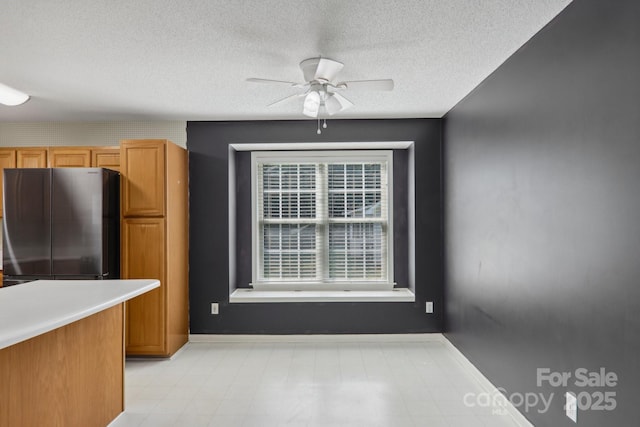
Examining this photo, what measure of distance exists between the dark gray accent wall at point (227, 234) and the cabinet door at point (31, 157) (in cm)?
144

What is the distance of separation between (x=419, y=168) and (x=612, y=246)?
2.91 meters

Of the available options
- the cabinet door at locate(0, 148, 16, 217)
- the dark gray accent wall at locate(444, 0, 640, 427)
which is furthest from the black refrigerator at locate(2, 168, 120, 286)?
the dark gray accent wall at locate(444, 0, 640, 427)

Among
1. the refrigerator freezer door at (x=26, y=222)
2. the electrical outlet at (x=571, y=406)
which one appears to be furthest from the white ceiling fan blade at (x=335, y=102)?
the refrigerator freezer door at (x=26, y=222)

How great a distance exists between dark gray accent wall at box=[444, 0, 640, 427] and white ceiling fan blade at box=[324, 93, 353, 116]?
3.67ft

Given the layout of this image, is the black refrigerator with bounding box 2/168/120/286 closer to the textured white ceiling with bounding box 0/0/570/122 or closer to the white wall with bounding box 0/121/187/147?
the textured white ceiling with bounding box 0/0/570/122

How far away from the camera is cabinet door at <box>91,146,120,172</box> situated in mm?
4266

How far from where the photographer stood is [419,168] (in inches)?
→ 184

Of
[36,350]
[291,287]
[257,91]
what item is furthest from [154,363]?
[257,91]

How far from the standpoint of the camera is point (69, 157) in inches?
169

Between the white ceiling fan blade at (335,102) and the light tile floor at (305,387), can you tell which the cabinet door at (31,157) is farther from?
the white ceiling fan blade at (335,102)

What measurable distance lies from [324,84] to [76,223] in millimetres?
2611

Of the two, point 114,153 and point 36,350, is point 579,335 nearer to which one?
point 36,350

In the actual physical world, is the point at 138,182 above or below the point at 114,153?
below

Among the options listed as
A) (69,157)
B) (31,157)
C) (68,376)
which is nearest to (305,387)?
(68,376)
